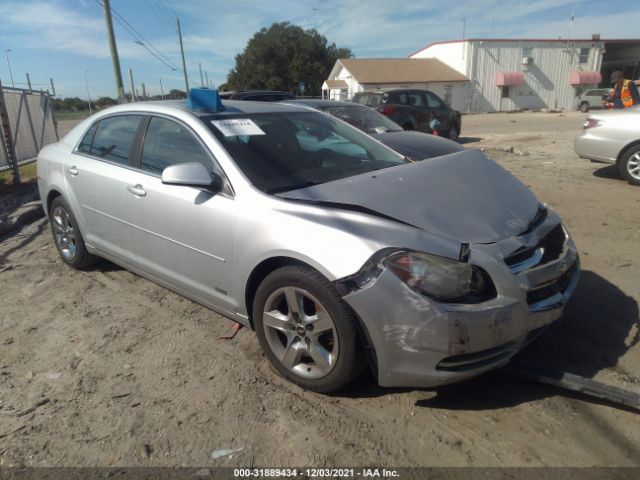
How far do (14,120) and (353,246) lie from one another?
35.4 ft

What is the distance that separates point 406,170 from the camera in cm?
313

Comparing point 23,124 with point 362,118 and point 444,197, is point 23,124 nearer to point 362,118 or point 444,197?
point 362,118

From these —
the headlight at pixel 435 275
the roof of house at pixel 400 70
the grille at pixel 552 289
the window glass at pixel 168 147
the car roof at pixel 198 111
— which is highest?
the roof of house at pixel 400 70

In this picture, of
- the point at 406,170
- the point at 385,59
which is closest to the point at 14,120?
the point at 406,170

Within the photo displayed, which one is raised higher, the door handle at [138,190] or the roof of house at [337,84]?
the roof of house at [337,84]

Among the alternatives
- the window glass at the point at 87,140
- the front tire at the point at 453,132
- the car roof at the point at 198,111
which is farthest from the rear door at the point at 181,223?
the front tire at the point at 453,132

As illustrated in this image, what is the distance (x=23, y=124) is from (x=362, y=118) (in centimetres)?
808

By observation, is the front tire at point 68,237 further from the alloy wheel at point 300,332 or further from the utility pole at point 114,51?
the utility pole at point 114,51

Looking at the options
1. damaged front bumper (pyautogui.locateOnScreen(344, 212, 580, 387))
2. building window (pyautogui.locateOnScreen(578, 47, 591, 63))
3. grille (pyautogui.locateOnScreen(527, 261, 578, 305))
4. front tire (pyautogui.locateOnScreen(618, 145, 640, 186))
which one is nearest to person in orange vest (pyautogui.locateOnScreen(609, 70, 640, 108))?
front tire (pyautogui.locateOnScreen(618, 145, 640, 186))

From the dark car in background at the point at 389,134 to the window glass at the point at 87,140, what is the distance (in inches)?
130

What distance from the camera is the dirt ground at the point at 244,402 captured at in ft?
7.37

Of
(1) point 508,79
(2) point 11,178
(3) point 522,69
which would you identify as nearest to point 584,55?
(3) point 522,69

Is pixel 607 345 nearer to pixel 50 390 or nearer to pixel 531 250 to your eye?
pixel 531 250

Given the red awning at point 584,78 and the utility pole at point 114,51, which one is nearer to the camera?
the utility pole at point 114,51
